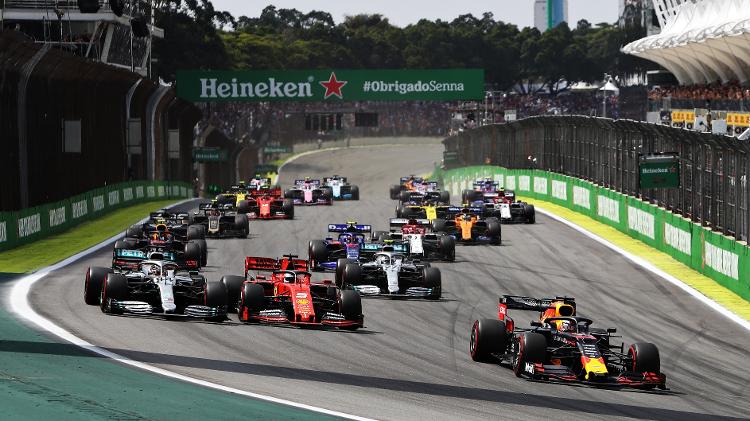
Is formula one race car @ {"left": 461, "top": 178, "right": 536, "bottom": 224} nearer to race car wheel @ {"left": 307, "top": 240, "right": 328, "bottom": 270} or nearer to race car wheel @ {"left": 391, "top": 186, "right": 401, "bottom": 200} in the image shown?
race car wheel @ {"left": 391, "top": 186, "right": 401, "bottom": 200}

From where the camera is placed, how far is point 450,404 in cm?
1510

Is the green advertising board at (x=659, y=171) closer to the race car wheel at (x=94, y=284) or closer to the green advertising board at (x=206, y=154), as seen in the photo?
the race car wheel at (x=94, y=284)

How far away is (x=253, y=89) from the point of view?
82.1m

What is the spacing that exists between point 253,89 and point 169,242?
2116 inches

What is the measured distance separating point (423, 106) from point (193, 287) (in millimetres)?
139805

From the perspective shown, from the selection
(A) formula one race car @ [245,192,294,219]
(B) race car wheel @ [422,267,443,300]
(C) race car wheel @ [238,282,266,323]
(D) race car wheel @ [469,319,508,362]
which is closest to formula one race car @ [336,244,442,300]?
(B) race car wheel @ [422,267,443,300]

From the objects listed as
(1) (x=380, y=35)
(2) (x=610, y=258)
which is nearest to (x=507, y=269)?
(2) (x=610, y=258)

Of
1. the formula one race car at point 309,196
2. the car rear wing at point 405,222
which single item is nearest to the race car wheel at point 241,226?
the car rear wing at point 405,222

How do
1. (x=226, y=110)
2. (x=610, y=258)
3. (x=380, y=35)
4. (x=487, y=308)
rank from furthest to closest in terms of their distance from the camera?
(x=380, y=35), (x=226, y=110), (x=610, y=258), (x=487, y=308)

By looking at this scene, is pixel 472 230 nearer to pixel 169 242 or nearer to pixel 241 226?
pixel 241 226

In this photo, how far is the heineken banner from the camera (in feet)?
267

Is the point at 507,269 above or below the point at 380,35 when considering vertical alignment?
below

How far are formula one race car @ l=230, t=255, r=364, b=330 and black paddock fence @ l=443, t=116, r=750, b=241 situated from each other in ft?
28.1

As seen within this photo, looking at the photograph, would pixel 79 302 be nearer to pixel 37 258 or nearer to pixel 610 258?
pixel 37 258
